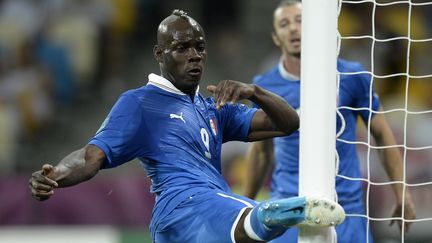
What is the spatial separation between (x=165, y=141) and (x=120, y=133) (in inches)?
9.6

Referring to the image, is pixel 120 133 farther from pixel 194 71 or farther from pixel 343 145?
pixel 343 145

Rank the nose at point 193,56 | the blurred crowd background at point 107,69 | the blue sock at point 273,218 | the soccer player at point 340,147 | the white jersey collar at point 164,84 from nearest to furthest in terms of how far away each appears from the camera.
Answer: the blue sock at point 273,218 < the nose at point 193,56 < the white jersey collar at point 164,84 < the soccer player at point 340,147 < the blurred crowd background at point 107,69

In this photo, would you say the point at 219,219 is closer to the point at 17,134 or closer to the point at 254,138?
the point at 254,138

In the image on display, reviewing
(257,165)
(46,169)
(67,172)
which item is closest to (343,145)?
(257,165)

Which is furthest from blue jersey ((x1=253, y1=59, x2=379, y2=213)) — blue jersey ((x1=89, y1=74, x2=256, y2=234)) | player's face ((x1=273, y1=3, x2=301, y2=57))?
blue jersey ((x1=89, y1=74, x2=256, y2=234))

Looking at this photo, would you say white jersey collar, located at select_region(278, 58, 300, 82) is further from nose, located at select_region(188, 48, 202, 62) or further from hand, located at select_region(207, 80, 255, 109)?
hand, located at select_region(207, 80, 255, 109)

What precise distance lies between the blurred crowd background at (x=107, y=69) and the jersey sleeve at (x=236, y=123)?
3718 mm

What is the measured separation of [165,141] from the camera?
4.79 meters

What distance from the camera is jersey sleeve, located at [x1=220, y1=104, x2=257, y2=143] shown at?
516cm

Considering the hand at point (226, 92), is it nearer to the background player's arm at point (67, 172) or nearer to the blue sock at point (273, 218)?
the blue sock at point (273, 218)

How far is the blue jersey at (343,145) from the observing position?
6.11 m

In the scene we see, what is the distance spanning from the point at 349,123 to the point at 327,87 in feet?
5.74

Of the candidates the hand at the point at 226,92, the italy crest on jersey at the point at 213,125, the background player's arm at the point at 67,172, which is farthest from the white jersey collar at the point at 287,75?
the background player's arm at the point at 67,172

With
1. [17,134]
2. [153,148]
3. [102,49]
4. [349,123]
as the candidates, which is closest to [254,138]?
[153,148]
